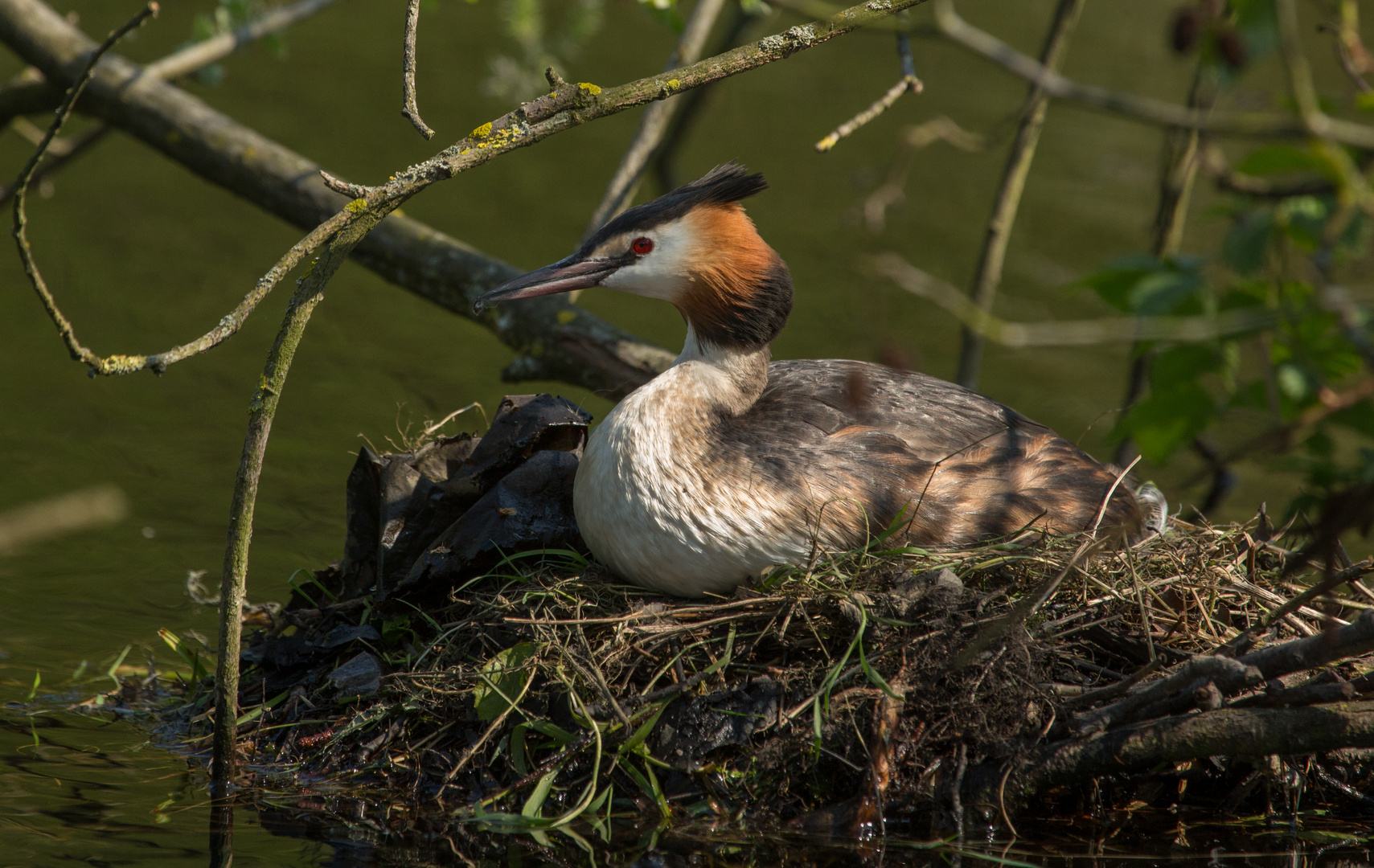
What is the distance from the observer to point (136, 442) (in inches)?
279

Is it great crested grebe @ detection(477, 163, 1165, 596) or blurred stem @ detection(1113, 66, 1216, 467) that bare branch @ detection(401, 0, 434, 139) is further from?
blurred stem @ detection(1113, 66, 1216, 467)

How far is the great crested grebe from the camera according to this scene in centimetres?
399

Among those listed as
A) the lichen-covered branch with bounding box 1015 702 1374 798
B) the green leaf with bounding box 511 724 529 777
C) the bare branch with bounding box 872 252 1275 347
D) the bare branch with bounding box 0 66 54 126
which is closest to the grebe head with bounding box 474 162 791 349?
the green leaf with bounding box 511 724 529 777

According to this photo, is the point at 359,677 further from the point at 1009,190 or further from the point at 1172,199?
the point at 1172,199

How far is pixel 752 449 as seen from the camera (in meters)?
4.17

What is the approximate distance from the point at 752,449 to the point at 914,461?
1.75 ft

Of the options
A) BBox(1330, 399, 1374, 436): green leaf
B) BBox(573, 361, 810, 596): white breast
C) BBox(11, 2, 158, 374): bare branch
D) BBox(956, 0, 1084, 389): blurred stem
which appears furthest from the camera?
BBox(956, 0, 1084, 389): blurred stem

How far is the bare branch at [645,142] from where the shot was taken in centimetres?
596

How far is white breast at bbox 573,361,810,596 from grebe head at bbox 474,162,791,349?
485 mm

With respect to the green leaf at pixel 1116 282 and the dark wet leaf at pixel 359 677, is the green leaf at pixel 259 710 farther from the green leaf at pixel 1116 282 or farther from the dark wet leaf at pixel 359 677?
the green leaf at pixel 1116 282

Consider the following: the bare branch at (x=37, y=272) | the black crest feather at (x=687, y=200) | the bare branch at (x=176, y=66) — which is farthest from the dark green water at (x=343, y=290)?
the bare branch at (x=176, y=66)

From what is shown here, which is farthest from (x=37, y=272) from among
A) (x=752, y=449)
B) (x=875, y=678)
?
(x=875, y=678)

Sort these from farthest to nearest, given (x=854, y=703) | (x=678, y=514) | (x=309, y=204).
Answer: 1. (x=309, y=204)
2. (x=678, y=514)
3. (x=854, y=703)

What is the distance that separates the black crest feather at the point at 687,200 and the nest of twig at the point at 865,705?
113cm
